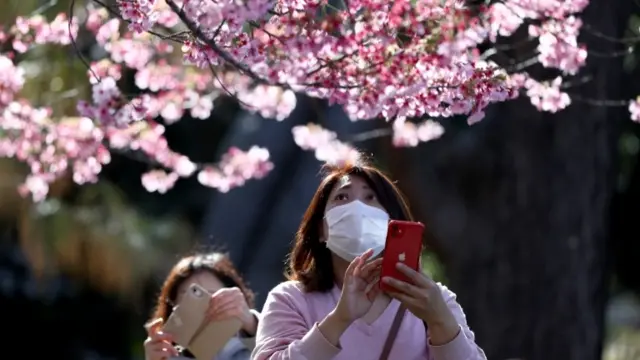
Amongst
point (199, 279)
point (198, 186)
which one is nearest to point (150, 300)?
point (198, 186)

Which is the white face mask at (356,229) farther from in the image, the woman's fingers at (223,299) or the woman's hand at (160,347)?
the woman's hand at (160,347)

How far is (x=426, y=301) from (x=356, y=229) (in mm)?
309

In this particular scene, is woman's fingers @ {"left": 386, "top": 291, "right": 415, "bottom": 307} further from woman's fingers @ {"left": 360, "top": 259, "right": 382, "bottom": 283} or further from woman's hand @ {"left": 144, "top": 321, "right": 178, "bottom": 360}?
woman's hand @ {"left": 144, "top": 321, "right": 178, "bottom": 360}

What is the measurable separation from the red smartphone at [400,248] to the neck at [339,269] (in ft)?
1.07

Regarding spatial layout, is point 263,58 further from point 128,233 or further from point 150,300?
point 150,300

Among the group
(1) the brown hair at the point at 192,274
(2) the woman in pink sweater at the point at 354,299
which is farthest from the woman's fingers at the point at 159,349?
(2) the woman in pink sweater at the point at 354,299

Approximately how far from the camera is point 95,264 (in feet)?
33.2

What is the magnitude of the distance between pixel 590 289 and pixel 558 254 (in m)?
0.24

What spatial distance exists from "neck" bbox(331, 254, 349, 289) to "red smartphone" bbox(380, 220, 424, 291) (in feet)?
1.07

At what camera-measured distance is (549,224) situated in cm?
670

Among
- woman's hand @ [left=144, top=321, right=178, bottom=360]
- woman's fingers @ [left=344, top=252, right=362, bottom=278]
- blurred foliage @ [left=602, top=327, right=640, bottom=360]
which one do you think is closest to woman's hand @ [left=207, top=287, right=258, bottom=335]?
woman's hand @ [left=144, top=321, right=178, bottom=360]

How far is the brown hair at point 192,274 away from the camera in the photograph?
4.05 metres

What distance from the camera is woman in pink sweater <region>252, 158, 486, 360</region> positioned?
261 cm

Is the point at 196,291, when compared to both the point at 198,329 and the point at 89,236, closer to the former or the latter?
the point at 198,329
